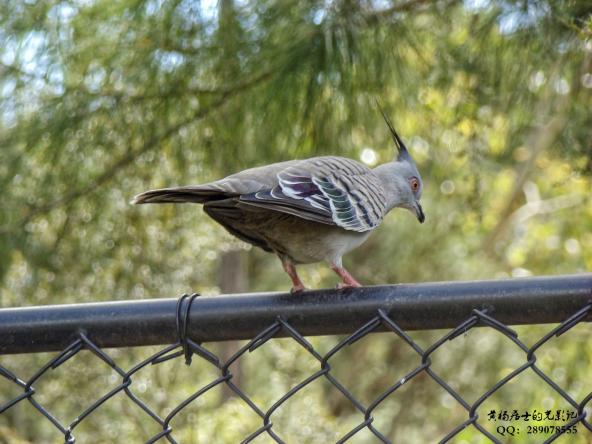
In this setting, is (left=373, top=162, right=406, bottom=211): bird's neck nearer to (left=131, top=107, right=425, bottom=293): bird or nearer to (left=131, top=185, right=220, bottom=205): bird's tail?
(left=131, top=107, right=425, bottom=293): bird

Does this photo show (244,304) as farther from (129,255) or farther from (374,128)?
(129,255)

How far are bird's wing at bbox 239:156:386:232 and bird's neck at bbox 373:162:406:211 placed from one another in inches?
8.3

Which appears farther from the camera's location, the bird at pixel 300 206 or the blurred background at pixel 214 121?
the blurred background at pixel 214 121

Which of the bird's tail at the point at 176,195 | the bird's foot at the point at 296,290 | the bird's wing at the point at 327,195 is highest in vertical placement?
the bird's tail at the point at 176,195

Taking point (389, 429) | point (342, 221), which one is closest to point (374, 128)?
point (342, 221)

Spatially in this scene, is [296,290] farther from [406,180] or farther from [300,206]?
[406,180]

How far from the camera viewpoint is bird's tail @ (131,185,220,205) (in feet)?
6.08

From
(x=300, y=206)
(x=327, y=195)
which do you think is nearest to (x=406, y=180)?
(x=327, y=195)

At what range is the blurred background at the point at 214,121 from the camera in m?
3.38

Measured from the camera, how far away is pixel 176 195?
6.25ft

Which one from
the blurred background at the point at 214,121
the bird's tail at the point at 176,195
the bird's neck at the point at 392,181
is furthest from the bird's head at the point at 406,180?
the bird's tail at the point at 176,195

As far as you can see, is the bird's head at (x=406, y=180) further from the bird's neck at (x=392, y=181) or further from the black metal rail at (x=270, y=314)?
the black metal rail at (x=270, y=314)

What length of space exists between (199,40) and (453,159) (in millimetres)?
1844

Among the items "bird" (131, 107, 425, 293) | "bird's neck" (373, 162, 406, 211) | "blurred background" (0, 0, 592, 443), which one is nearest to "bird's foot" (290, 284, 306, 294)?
"bird" (131, 107, 425, 293)
